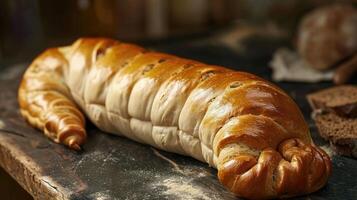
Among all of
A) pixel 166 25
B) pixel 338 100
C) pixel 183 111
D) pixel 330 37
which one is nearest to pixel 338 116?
pixel 338 100

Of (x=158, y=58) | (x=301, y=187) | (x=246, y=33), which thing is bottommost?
(x=246, y=33)

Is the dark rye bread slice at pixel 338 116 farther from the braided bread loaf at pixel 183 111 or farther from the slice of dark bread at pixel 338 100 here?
the braided bread loaf at pixel 183 111

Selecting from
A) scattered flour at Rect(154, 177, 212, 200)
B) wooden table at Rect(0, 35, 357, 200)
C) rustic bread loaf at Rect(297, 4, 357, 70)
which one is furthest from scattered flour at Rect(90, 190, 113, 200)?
rustic bread loaf at Rect(297, 4, 357, 70)

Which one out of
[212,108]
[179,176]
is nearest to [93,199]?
[179,176]

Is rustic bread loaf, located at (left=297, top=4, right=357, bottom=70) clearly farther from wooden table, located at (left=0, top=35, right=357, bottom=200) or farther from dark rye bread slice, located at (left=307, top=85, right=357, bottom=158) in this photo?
wooden table, located at (left=0, top=35, right=357, bottom=200)

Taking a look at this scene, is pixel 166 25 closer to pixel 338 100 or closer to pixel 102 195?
pixel 338 100

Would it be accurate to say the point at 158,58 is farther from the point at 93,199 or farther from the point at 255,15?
the point at 255,15
